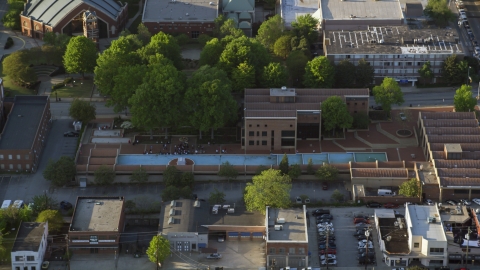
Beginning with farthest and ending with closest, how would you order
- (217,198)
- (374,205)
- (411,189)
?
(374,205) → (411,189) → (217,198)

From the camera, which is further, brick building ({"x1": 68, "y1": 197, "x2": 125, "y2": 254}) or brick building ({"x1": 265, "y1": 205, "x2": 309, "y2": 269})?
brick building ({"x1": 68, "y1": 197, "x2": 125, "y2": 254})

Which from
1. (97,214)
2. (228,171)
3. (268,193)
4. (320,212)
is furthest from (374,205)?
(97,214)

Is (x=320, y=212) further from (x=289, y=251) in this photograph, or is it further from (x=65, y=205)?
(x=65, y=205)

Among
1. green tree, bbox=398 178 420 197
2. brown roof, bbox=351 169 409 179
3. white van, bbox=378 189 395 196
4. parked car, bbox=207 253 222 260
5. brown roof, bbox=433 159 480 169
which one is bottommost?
parked car, bbox=207 253 222 260

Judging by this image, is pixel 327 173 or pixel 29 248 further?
pixel 327 173

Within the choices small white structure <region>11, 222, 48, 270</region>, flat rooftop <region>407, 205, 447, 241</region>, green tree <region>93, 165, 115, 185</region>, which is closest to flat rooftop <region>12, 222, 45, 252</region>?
small white structure <region>11, 222, 48, 270</region>

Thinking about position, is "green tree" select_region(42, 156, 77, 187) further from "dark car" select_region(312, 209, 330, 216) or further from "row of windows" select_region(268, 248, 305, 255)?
"dark car" select_region(312, 209, 330, 216)
